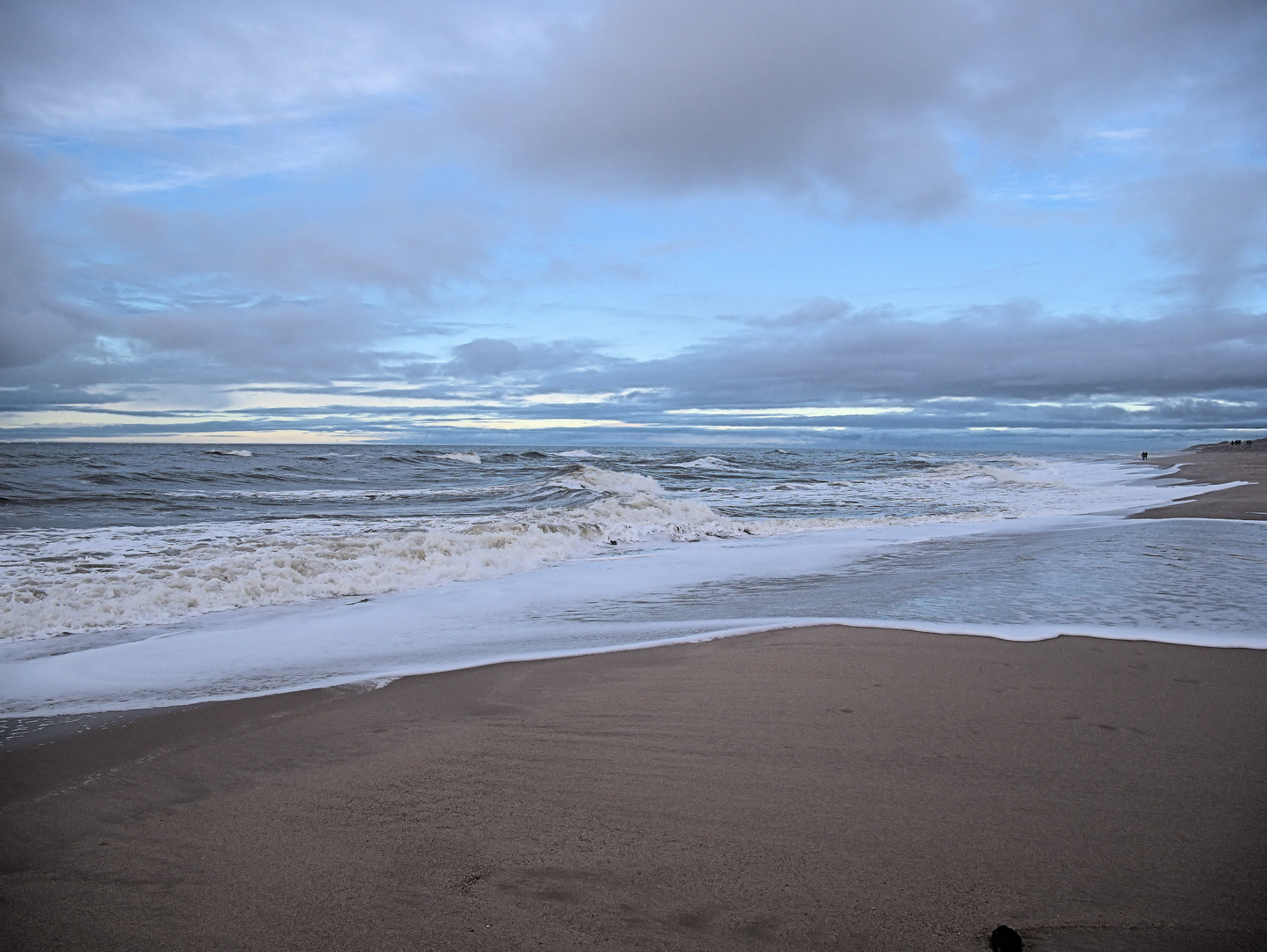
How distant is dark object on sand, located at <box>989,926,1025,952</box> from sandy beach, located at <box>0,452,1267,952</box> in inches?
1.1

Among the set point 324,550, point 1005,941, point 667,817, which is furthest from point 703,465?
point 1005,941

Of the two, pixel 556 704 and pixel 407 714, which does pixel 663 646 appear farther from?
pixel 407 714

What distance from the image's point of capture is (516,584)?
7.73 meters

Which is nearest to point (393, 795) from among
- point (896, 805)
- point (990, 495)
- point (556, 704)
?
point (556, 704)

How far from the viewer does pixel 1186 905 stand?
1989 mm

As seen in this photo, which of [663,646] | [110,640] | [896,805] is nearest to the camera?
[896,805]

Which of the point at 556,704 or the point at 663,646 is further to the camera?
the point at 663,646

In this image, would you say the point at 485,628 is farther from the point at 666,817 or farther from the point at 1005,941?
the point at 1005,941

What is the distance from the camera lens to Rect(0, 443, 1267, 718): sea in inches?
186

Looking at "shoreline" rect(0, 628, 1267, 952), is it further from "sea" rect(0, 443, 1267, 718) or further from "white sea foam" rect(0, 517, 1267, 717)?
"sea" rect(0, 443, 1267, 718)

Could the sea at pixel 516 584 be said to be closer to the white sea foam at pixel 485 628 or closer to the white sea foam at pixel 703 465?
the white sea foam at pixel 485 628

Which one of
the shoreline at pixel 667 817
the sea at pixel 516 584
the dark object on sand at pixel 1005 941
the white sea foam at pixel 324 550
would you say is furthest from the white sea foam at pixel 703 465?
the dark object on sand at pixel 1005 941

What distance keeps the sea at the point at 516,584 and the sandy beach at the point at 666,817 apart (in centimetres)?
95

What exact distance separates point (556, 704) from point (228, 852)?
1634 mm
